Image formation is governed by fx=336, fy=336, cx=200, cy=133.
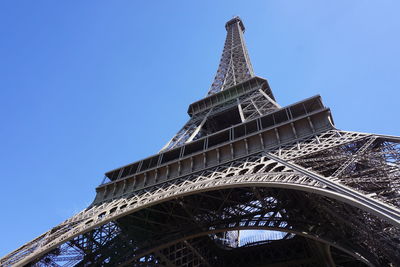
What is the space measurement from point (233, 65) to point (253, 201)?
65.8 ft

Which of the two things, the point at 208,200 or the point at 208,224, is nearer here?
the point at 208,224

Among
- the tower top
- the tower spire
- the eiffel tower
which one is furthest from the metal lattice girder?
the tower top

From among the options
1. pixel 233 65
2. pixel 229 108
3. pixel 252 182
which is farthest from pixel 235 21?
pixel 252 182

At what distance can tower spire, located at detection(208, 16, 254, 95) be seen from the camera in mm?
32469

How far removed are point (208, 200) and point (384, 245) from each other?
1108 cm

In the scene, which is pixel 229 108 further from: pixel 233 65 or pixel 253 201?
pixel 233 65

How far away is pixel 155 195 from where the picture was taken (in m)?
15.8

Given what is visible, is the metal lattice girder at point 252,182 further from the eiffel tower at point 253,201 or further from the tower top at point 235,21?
the tower top at point 235,21

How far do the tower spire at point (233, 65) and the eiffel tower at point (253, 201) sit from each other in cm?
805

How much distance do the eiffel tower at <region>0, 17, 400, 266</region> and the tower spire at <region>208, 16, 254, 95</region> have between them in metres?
8.05

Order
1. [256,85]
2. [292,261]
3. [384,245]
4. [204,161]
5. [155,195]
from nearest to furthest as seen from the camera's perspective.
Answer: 1. [384,245]
2. [155,195]
3. [204,161]
4. [292,261]
5. [256,85]

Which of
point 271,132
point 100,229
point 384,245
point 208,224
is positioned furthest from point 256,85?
point 384,245

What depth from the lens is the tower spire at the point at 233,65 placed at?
107ft

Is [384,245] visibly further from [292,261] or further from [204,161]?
[292,261]
